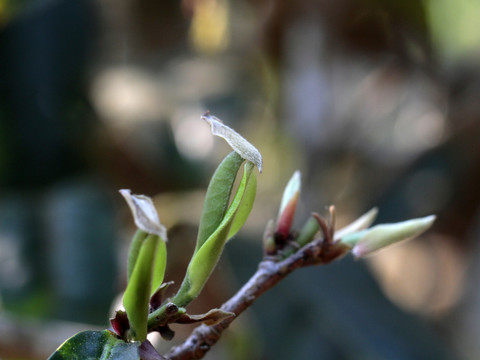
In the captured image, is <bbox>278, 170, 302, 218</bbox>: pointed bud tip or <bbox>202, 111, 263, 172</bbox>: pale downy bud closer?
<bbox>202, 111, 263, 172</bbox>: pale downy bud

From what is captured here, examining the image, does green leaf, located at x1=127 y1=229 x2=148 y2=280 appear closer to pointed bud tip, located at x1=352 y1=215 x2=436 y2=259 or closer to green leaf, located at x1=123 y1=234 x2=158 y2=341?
green leaf, located at x1=123 y1=234 x2=158 y2=341

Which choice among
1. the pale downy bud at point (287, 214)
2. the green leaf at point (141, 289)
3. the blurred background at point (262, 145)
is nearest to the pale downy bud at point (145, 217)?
the green leaf at point (141, 289)

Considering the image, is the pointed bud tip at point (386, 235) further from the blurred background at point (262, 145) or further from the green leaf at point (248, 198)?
the blurred background at point (262, 145)

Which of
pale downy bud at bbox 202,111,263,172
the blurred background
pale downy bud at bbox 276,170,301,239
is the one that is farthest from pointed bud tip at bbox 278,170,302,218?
the blurred background

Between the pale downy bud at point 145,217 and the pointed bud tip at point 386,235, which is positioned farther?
the pointed bud tip at point 386,235

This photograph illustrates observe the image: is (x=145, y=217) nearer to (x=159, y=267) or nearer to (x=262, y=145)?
(x=159, y=267)

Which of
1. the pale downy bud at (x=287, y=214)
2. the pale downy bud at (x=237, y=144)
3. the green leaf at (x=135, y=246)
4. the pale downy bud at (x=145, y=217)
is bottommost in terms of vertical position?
the pale downy bud at (x=287, y=214)

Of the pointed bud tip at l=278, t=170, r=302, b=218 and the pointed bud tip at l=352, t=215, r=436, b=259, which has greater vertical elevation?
the pointed bud tip at l=278, t=170, r=302, b=218

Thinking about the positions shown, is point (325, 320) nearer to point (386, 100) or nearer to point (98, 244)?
point (98, 244)
